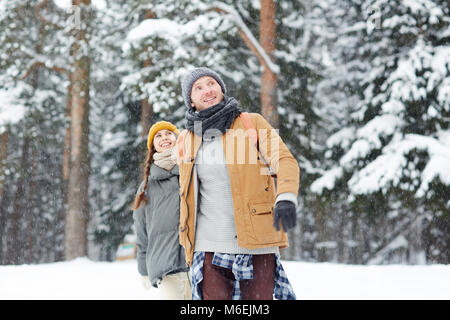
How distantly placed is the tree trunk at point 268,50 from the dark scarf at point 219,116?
27.0 ft

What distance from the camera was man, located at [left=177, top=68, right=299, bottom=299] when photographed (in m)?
2.79

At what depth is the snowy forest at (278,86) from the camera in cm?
1050

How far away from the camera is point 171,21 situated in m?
11.3

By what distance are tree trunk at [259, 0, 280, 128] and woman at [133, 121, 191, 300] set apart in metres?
6.77

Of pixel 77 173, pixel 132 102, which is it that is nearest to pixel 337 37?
pixel 132 102

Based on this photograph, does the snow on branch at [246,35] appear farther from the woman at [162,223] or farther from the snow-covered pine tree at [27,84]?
the woman at [162,223]

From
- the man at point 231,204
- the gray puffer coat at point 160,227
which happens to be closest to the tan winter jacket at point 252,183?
the man at point 231,204

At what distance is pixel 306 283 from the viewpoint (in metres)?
7.67

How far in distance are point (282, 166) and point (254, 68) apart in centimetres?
1067

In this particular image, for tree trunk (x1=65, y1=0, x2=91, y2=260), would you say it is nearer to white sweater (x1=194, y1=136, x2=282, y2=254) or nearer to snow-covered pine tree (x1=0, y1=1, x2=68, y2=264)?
snow-covered pine tree (x1=0, y1=1, x2=68, y2=264)

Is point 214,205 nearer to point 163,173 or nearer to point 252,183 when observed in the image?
point 252,183

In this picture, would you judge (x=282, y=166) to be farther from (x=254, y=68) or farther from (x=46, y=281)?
(x=254, y=68)

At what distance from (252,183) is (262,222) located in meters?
0.23

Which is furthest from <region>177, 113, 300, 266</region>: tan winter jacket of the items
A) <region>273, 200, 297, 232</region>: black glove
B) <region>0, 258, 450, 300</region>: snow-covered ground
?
<region>0, 258, 450, 300</region>: snow-covered ground
